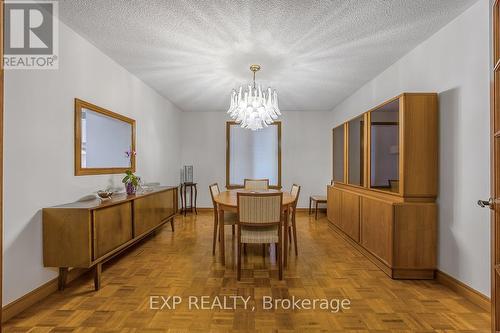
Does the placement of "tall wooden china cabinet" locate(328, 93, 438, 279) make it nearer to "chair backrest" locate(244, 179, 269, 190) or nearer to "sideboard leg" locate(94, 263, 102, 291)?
"chair backrest" locate(244, 179, 269, 190)

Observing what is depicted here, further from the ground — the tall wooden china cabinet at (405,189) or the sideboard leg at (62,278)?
the tall wooden china cabinet at (405,189)

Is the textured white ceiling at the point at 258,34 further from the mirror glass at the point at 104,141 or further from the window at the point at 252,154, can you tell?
the window at the point at 252,154

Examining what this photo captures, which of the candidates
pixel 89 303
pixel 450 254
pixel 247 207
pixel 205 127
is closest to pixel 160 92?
pixel 205 127

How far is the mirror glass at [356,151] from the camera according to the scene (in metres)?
3.54

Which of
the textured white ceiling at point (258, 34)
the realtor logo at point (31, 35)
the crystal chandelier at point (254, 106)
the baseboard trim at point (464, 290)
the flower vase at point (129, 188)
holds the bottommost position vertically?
the baseboard trim at point (464, 290)

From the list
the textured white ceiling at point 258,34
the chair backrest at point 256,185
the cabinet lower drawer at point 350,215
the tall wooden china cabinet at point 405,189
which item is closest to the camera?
the textured white ceiling at point 258,34

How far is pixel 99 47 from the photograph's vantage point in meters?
2.99

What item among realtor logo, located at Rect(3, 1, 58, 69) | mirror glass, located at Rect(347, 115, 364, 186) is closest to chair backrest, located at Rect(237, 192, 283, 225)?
mirror glass, located at Rect(347, 115, 364, 186)

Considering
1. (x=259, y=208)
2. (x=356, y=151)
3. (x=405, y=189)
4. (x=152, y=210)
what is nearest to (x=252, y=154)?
(x=356, y=151)

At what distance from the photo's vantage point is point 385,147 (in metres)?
2.94

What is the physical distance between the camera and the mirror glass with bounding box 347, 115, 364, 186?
3543mm

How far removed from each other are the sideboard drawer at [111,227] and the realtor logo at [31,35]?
4.63ft

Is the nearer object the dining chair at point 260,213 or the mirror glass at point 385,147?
the dining chair at point 260,213

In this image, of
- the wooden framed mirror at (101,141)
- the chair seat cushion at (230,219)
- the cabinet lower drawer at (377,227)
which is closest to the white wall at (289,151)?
the wooden framed mirror at (101,141)
